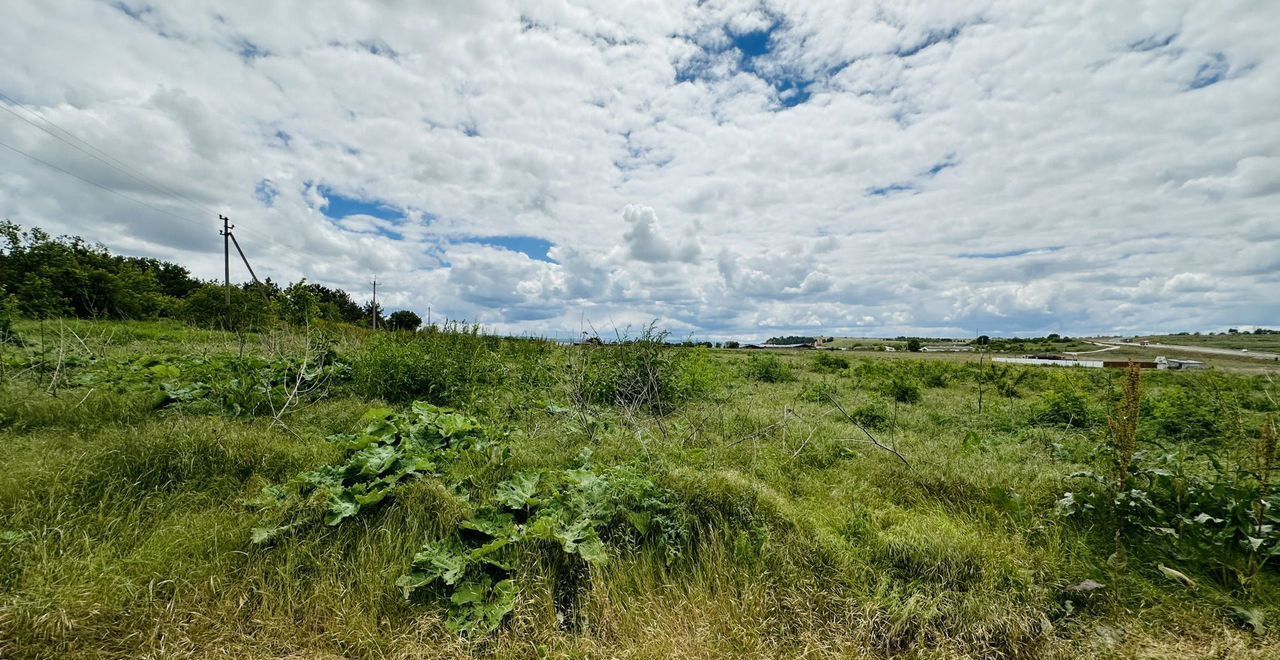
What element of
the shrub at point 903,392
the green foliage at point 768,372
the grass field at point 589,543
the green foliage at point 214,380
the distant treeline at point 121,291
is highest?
the distant treeline at point 121,291

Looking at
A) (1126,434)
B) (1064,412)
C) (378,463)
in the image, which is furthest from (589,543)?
(1064,412)

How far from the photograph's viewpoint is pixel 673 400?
26.2ft

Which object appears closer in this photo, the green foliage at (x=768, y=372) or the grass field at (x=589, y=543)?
the grass field at (x=589, y=543)

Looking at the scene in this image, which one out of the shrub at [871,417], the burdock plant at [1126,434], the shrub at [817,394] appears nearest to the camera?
the burdock plant at [1126,434]

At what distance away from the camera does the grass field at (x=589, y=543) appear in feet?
8.73

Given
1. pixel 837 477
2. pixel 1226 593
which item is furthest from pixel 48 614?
pixel 1226 593

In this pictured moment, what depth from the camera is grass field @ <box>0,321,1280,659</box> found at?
266 centimetres

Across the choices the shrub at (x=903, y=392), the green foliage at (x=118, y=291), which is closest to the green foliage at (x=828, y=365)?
the shrub at (x=903, y=392)

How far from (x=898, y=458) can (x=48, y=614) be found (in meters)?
5.93

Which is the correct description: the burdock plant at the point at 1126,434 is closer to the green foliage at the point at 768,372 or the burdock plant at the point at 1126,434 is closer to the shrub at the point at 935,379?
the green foliage at the point at 768,372

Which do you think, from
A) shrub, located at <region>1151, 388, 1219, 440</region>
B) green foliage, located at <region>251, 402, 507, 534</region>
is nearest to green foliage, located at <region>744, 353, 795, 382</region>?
shrub, located at <region>1151, 388, 1219, 440</region>

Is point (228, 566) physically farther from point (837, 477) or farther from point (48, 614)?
point (837, 477)

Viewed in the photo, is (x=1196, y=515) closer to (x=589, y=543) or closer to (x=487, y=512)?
(x=589, y=543)

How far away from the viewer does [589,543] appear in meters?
3.12
